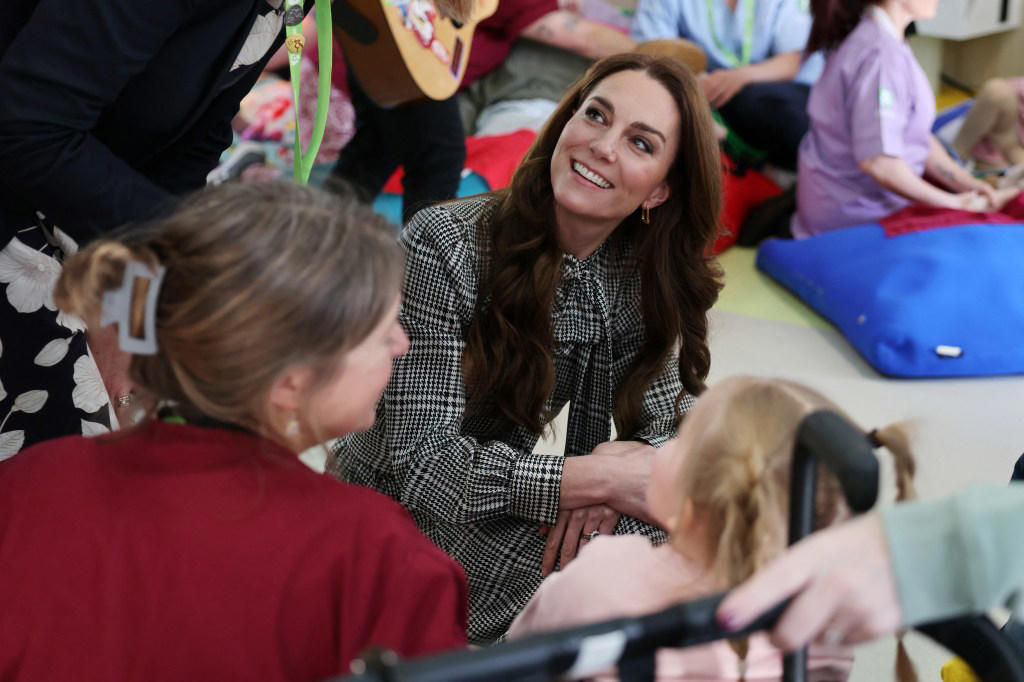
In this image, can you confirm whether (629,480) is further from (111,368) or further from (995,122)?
(995,122)

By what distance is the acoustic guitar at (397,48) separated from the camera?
7.04 ft

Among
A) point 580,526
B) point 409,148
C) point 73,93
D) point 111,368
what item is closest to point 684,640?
point 73,93

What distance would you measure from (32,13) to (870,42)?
251cm

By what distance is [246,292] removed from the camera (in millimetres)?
928

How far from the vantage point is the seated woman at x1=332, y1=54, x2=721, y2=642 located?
1.62 meters

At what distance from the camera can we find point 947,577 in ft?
2.26

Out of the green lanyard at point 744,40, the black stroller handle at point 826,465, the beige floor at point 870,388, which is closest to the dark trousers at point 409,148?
the beige floor at point 870,388

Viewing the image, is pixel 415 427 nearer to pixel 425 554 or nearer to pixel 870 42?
pixel 425 554

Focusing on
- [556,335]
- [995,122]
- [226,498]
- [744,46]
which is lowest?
[995,122]

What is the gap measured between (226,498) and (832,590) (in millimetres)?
497

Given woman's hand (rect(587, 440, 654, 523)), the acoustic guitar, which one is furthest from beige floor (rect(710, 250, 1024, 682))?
the acoustic guitar

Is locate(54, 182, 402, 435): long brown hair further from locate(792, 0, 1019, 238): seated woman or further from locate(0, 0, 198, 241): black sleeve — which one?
locate(792, 0, 1019, 238): seated woman

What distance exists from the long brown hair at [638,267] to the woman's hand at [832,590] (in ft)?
3.37

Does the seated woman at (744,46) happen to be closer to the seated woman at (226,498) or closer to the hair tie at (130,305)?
the seated woman at (226,498)
